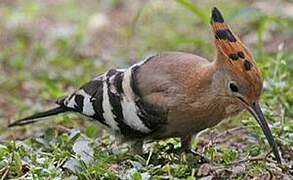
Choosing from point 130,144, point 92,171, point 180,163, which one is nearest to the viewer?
point 92,171

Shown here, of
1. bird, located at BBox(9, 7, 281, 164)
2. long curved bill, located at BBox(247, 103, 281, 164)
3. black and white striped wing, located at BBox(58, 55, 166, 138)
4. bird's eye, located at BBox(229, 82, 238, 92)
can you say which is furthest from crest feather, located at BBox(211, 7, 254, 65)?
black and white striped wing, located at BBox(58, 55, 166, 138)

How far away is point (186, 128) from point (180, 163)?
6.2 inches

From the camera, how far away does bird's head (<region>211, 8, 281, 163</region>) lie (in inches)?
138

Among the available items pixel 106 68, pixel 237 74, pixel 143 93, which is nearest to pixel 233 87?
pixel 237 74

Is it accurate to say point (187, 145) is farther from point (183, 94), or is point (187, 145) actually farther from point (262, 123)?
point (262, 123)

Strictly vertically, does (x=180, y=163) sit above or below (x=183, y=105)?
below

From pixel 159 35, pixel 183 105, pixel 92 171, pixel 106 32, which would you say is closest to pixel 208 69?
pixel 183 105

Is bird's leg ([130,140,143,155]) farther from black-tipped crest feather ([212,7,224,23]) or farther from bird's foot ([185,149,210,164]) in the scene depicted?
black-tipped crest feather ([212,7,224,23])

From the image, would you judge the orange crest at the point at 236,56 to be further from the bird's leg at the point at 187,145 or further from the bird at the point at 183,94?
the bird's leg at the point at 187,145

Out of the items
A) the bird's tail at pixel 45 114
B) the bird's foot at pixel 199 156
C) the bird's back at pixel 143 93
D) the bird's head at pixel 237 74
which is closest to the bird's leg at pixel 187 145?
the bird's foot at pixel 199 156

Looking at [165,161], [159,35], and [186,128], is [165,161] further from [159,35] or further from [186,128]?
[159,35]

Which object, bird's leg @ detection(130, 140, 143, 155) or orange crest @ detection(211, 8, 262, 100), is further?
bird's leg @ detection(130, 140, 143, 155)

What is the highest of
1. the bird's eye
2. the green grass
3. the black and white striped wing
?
the bird's eye

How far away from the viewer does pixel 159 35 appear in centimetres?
755
